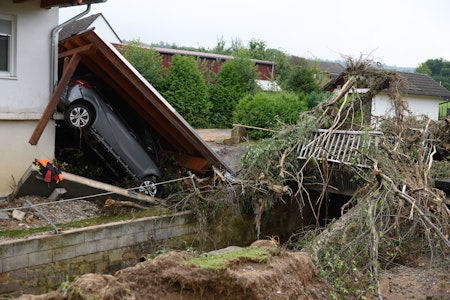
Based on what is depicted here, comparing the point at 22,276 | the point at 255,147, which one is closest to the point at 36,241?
the point at 22,276

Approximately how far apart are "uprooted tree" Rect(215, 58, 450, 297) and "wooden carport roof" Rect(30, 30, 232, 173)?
4.75 ft

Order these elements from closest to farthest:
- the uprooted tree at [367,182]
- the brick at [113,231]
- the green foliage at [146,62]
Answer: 1. the uprooted tree at [367,182]
2. the brick at [113,231]
3. the green foliage at [146,62]

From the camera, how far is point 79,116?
10.7 meters

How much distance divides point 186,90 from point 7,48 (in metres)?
12.0

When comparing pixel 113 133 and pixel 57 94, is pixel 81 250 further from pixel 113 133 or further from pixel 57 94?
pixel 57 94

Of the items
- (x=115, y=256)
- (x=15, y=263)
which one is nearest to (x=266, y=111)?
(x=115, y=256)

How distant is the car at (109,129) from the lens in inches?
420

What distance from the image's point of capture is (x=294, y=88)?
2769 cm

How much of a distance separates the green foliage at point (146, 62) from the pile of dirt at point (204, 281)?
17539 millimetres

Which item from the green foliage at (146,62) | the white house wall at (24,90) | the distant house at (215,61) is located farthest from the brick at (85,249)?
the distant house at (215,61)

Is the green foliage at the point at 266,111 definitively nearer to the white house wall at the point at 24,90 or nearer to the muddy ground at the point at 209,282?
the white house wall at the point at 24,90

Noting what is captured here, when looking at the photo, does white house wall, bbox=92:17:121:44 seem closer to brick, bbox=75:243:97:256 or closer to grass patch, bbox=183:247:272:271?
brick, bbox=75:243:97:256

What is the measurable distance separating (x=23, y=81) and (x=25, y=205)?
2.53 m

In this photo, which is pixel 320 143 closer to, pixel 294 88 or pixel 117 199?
pixel 117 199
